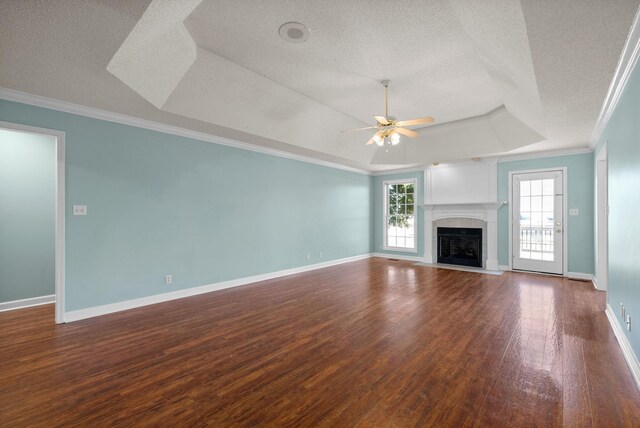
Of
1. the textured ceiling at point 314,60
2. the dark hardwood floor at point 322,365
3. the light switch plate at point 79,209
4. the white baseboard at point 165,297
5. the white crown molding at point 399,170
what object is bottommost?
the dark hardwood floor at point 322,365

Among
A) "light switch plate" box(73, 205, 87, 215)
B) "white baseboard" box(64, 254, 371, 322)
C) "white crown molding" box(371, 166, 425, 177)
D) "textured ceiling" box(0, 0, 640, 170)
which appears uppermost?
"textured ceiling" box(0, 0, 640, 170)

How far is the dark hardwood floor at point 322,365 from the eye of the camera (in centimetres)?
188

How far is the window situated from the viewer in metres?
8.30

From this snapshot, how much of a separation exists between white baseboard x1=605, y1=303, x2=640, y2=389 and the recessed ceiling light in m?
3.94

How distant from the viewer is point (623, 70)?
2.54 metres

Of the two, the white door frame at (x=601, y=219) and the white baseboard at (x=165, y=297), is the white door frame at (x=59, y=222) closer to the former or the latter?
the white baseboard at (x=165, y=297)

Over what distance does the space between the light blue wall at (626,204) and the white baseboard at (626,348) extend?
7 cm

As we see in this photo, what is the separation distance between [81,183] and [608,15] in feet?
17.2

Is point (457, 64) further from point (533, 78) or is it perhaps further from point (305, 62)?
point (305, 62)

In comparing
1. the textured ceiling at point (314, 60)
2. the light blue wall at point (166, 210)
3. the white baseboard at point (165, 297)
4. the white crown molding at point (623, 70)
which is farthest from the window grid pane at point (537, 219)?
the white baseboard at point (165, 297)

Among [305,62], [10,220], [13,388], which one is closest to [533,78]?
[305,62]

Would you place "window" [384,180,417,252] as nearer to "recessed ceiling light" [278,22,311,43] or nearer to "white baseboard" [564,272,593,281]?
"white baseboard" [564,272,593,281]

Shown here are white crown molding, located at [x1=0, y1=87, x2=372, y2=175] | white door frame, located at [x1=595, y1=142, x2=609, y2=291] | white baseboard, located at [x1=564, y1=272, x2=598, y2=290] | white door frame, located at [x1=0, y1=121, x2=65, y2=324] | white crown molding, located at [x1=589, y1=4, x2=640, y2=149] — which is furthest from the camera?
white baseboard, located at [x1=564, y1=272, x2=598, y2=290]

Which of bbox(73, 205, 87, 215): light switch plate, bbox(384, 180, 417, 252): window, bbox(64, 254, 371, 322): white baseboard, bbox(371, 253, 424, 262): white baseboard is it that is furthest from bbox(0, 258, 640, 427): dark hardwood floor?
bbox(384, 180, 417, 252): window
